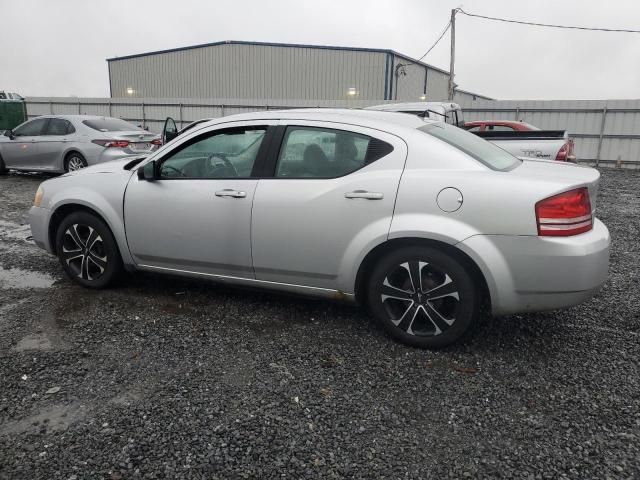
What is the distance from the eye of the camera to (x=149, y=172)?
3795mm

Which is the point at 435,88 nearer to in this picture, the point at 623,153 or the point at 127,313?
the point at 623,153

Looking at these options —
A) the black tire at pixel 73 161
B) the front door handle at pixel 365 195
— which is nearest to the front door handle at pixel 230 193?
the front door handle at pixel 365 195

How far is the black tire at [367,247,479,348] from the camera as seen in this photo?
3006mm

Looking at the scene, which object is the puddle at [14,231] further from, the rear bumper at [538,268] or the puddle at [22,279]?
the rear bumper at [538,268]

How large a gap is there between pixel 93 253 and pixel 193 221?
114 cm

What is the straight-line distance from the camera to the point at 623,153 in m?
16.7

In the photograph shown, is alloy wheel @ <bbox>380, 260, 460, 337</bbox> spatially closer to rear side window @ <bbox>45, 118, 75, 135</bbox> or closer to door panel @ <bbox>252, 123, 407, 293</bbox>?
door panel @ <bbox>252, 123, 407, 293</bbox>

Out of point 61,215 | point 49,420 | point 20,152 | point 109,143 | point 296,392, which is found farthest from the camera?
point 20,152

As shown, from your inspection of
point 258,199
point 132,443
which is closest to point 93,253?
point 258,199

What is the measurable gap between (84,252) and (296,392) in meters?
2.50

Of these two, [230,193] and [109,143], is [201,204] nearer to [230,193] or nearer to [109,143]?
[230,193]

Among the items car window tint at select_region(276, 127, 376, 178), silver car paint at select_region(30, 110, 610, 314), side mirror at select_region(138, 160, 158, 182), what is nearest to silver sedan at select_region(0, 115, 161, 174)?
side mirror at select_region(138, 160, 158, 182)

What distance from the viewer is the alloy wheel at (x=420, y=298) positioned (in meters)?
3.06

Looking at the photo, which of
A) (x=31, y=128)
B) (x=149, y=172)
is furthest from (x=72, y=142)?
(x=149, y=172)
